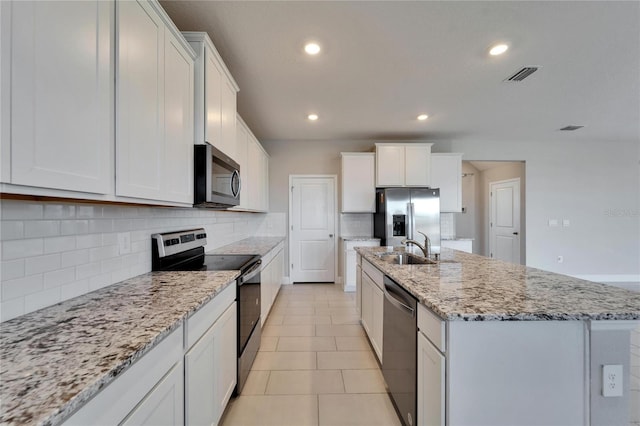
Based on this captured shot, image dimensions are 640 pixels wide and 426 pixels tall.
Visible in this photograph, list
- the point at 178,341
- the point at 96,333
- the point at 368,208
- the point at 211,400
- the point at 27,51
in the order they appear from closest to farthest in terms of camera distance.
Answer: the point at 27,51, the point at 96,333, the point at 178,341, the point at 211,400, the point at 368,208

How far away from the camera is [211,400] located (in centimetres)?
133

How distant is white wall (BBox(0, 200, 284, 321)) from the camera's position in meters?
0.96

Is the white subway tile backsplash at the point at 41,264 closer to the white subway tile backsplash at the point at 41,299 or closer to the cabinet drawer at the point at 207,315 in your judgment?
the white subway tile backsplash at the point at 41,299

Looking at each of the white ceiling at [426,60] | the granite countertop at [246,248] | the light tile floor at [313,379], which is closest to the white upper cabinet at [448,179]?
the white ceiling at [426,60]

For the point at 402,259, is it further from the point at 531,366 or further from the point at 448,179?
the point at 448,179

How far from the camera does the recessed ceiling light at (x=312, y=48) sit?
2.11m

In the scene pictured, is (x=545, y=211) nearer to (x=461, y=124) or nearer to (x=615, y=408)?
(x=461, y=124)

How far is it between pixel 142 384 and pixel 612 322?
1698 millimetres

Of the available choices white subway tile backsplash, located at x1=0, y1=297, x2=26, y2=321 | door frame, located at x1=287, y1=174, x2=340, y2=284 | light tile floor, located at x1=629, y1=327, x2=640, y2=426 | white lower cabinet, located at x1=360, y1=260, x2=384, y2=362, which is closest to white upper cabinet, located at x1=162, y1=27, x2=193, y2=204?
white subway tile backsplash, located at x1=0, y1=297, x2=26, y2=321

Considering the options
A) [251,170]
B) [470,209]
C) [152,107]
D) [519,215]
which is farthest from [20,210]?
[470,209]

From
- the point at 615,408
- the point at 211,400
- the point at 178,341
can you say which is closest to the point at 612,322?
the point at 615,408

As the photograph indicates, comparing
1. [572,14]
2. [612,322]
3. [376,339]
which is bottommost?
[376,339]

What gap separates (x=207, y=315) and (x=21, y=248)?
0.74 metres

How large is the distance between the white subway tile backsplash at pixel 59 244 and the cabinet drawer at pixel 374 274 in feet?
5.85
